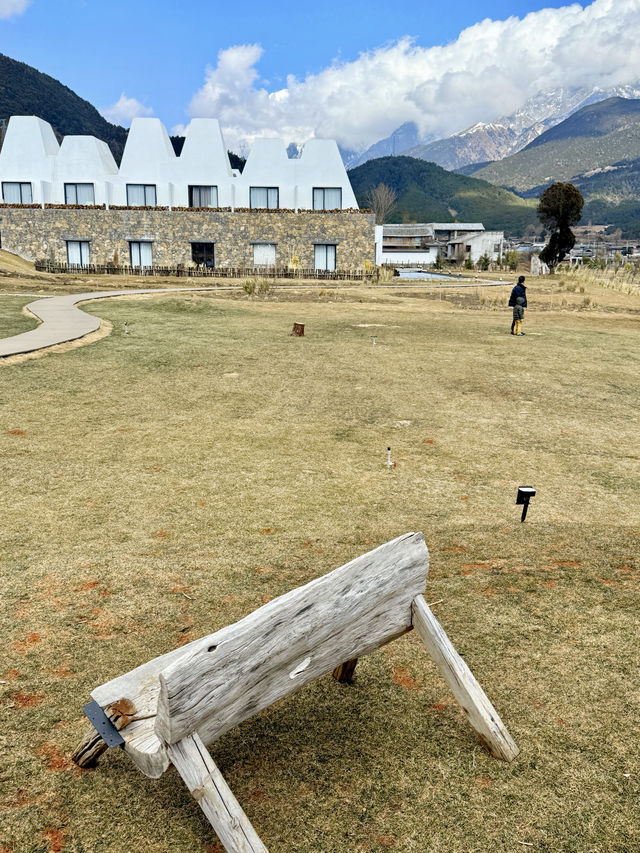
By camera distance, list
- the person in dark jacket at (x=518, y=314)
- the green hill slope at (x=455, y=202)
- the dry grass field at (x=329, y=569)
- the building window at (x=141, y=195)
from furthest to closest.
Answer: the green hill slope at (x=455, y=202)
the building window at (x=141, y=195)
the person in dark jacket at (x=518, y=314)
the dry grass field at (x=329, y=569)

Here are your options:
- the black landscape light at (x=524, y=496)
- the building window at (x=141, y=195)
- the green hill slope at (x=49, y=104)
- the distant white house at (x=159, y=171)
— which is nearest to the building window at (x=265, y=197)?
the distant white house at (x=159, y=171)

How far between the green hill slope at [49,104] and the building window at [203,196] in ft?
217

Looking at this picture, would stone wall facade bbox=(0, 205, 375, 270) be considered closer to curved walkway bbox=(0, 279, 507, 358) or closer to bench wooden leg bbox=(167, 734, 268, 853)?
curved walkway bbox=(0, 279, 507, 358)

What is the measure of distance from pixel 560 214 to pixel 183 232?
31910mm

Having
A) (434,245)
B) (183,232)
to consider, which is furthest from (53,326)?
(434,245)

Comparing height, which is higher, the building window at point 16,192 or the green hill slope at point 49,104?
the green hill slope at point 49,104

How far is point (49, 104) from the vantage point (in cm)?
11050

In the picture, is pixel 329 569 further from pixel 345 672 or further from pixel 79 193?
pixel 79 193

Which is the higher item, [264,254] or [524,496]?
[264,254]

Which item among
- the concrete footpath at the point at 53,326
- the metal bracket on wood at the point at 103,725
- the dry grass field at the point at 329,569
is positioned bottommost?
the dry grass field at the point at 329,569

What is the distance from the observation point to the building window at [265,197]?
47.2m

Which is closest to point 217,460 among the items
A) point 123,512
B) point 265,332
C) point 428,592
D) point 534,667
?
point 123,512

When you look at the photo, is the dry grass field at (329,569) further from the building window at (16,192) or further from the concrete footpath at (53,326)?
the building window at (16,192)

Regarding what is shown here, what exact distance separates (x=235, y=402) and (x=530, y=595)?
7.11 metres
